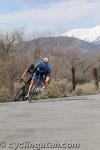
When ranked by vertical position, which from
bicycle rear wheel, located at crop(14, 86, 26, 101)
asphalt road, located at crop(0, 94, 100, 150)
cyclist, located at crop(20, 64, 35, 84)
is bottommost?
asphalt road, located at crop(0, 94, 100, 150)

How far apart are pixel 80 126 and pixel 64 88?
1482 centimetres

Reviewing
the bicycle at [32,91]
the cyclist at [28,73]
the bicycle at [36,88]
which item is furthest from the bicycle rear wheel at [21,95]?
the bicycle at [36,88]

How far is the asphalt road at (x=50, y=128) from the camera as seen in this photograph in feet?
31.5

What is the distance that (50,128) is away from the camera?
39.0 feet

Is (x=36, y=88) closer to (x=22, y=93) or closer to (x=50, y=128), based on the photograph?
(x=22, y=93)

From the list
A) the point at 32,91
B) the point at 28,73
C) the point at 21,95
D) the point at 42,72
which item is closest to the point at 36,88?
the point at 32,91

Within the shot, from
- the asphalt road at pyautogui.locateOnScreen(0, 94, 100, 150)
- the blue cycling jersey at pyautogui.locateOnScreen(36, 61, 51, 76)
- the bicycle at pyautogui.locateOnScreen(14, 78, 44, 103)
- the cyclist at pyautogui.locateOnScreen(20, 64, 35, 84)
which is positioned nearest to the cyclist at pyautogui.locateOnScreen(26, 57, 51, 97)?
the blue cycling jersey at pyautogui.locateOnScreen(36, 61, 51, 76)

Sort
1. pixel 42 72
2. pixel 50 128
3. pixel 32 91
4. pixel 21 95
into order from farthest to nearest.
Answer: pixel 21 95
pixel 32 91
pixel 42 72
pixel 50 128

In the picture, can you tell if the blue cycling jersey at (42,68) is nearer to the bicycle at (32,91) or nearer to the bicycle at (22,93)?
the bicycle at (32,91)

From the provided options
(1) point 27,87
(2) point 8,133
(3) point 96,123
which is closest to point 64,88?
(1) point 27,87

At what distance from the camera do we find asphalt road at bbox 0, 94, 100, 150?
31.5 ft

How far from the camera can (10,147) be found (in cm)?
927

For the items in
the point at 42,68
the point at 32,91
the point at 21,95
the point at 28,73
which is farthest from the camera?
the point at 21,95

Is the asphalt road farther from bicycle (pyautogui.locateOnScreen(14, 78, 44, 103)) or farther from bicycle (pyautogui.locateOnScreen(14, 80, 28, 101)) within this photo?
bicycle (pyautogui.locateOnScreen(14, 80, 28, 101))
